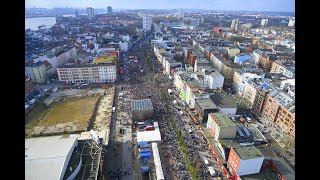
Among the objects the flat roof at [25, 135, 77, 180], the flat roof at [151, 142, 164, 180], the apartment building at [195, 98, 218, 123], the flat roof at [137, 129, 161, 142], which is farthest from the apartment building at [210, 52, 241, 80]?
the flat roof at [25, 135, 77, 180]

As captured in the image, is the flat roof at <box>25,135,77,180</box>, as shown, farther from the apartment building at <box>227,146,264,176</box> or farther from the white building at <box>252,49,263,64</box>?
the white building at <box>252,49,263,64</box>

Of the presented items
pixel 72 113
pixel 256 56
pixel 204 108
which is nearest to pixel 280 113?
pixel 204 108

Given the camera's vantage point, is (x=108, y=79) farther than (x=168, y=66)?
No

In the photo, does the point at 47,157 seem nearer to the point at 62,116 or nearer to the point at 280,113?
the point at 62,116

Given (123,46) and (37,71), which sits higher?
(123,46)
